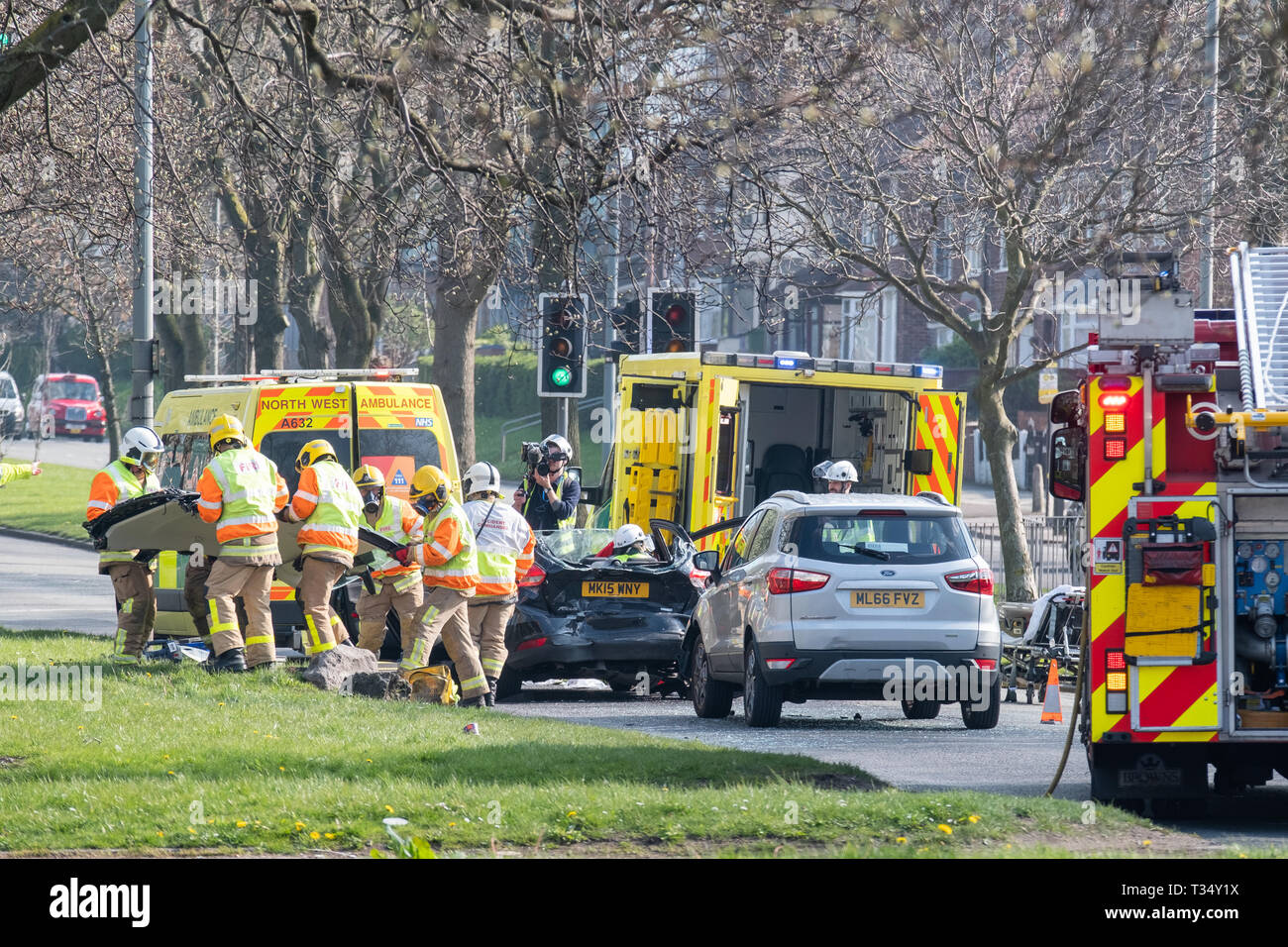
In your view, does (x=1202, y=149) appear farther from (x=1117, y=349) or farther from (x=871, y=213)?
(x=1117, y=349)

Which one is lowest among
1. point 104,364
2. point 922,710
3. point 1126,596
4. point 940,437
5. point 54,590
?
point 54,590

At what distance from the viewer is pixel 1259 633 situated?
8.88 m

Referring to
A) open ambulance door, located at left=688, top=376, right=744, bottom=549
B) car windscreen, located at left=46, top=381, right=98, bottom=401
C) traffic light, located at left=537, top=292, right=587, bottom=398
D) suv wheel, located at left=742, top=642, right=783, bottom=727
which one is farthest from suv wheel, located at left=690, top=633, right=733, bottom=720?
car windscreen, located at left=46, top=381, right=98, bottom=401

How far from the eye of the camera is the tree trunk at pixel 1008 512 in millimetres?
21562

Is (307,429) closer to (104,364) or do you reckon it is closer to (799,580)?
(799,580)

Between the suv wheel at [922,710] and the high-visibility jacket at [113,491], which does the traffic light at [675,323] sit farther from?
the high-visibility jacket at [113,491]

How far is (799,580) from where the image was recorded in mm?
12359

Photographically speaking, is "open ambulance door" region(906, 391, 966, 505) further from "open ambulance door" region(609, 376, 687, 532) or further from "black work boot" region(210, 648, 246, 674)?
"black work boot" region(210, 648, 246, 674)

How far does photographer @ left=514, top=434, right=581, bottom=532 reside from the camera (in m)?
18.3

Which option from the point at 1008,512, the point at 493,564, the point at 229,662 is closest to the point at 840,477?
the point at 493,564

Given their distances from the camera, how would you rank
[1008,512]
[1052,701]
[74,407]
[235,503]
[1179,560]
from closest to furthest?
[1179,560] → [1052,701] → [235,503] → [1008,512] → [74,407]

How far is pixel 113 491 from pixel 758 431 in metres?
7.33

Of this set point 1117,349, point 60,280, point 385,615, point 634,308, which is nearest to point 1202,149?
point 634,308

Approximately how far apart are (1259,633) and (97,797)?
545 centimetres
